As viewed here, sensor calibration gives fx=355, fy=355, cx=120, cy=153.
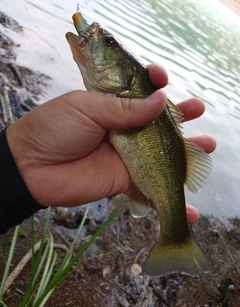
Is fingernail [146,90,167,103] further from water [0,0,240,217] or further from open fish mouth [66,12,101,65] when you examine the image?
water [0,0,240,217]

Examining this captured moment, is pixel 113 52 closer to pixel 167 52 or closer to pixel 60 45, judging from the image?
pixel 60 45

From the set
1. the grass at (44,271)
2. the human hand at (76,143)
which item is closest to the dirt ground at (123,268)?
the grass at (44,271)

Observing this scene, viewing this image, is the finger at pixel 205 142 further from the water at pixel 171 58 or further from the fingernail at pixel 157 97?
the water at pixel 171 58

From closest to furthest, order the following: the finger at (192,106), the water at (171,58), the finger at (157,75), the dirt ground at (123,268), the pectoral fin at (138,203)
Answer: the finger at (157,75)
the pectoral fin at (138,203)
the finger at (192,106)
the dirt ground at (123,268)
the water at (171,58)

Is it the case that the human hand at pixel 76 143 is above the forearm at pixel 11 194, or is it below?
above

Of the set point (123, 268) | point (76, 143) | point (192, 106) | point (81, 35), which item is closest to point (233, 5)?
point (192, 106)

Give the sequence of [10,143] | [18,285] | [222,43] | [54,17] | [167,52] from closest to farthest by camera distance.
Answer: [10,143] < [18,285] < [54,17] < [167,52] < [222,43]

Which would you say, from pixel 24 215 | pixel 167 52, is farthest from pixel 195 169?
pixel 167 52
